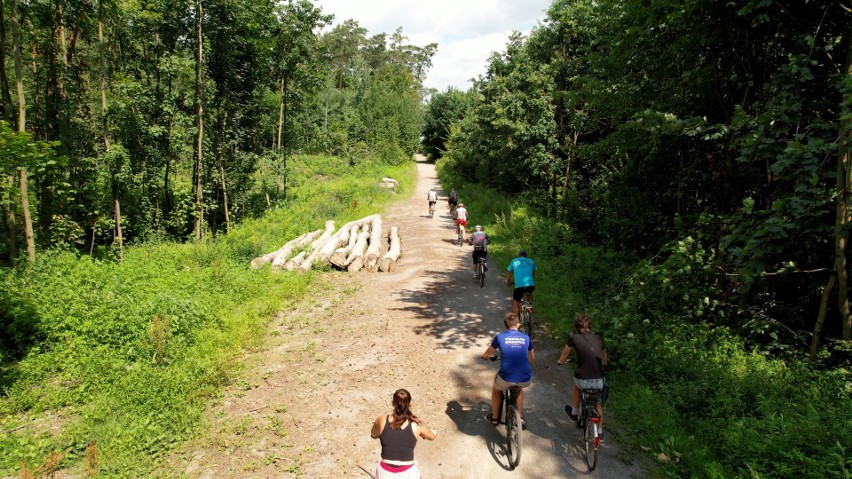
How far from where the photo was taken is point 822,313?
6613mm

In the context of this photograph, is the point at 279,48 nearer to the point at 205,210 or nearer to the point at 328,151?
the point at 205,210

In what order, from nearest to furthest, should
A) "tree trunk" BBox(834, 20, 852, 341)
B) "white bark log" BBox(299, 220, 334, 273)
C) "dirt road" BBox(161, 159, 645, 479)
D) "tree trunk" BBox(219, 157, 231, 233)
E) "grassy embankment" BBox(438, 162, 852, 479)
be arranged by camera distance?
"grassy embankment" BBox(438, 162, 852, 479)
"tree trunk" BBox(834, 20, 852, 341)
"dirt road" BBox(161, 159, 645, 479)
"white bark log" BBox(299, 220, 334, 273)
"tree trunk" BBox(219, 157, 231, 233)

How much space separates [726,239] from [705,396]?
2.56 m

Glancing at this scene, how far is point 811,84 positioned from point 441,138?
53629 millimetres

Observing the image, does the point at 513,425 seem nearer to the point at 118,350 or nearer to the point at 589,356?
the point at 589,356

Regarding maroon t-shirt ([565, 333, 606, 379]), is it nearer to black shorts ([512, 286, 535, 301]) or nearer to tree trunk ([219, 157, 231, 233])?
black shorts ([512, 286, 535, 301])

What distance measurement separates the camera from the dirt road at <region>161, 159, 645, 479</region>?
Result: 5.83 meters

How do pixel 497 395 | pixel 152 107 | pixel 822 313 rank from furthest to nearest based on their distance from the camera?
pixel 152 107 < pixel 822 313 < pixel 497 395

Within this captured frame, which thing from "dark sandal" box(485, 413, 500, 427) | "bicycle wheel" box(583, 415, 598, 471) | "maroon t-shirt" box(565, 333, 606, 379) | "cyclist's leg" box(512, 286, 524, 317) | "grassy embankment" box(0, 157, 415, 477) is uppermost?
"maroon t-shirt" box(565, 333, 606, 379)

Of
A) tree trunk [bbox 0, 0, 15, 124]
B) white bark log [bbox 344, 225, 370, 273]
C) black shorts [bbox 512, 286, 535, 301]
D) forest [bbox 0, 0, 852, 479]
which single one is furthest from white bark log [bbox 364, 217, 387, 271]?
tree trunk [bbox 0, 0, 15, 124]

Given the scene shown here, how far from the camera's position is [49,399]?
7.29 meters

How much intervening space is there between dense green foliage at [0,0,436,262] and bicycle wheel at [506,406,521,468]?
17714 millimetres

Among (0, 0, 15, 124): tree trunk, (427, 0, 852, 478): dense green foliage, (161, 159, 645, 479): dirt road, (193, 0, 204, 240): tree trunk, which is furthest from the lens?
(193, 0, 204, 240): tree trunk

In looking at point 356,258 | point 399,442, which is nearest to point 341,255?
point 356,258
